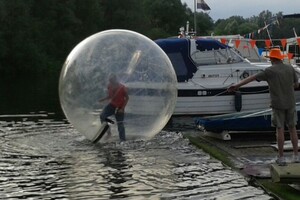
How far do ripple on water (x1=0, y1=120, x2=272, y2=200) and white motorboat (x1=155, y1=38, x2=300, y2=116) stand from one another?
608 centimetres

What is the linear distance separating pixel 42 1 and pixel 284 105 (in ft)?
202

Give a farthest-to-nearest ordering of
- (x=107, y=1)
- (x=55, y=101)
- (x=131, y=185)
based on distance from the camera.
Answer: (x=107, y=1)
(x=55, y=101)
(x=131, y=185)

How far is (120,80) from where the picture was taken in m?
12.5

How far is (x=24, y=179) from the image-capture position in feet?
33.8

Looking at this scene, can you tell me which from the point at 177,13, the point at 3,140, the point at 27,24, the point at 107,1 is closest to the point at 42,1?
the point at 27,24

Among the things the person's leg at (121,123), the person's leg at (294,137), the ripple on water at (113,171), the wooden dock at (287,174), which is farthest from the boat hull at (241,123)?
the wooden dock at (287,174)

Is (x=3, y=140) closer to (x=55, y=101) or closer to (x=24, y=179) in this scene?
(x=24, y=179)

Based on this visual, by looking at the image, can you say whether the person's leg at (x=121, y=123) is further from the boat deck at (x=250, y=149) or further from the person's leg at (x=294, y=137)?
the person's leg at (x=294, y=137)

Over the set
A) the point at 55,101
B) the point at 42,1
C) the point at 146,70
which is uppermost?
the point at 42,1

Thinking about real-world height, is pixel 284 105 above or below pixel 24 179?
above

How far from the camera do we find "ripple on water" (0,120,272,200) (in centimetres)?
920

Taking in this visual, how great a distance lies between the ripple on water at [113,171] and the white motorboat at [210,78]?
608cm

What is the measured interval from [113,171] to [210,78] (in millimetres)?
11098

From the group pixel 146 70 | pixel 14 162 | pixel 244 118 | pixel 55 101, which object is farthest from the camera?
pixel 55 101
